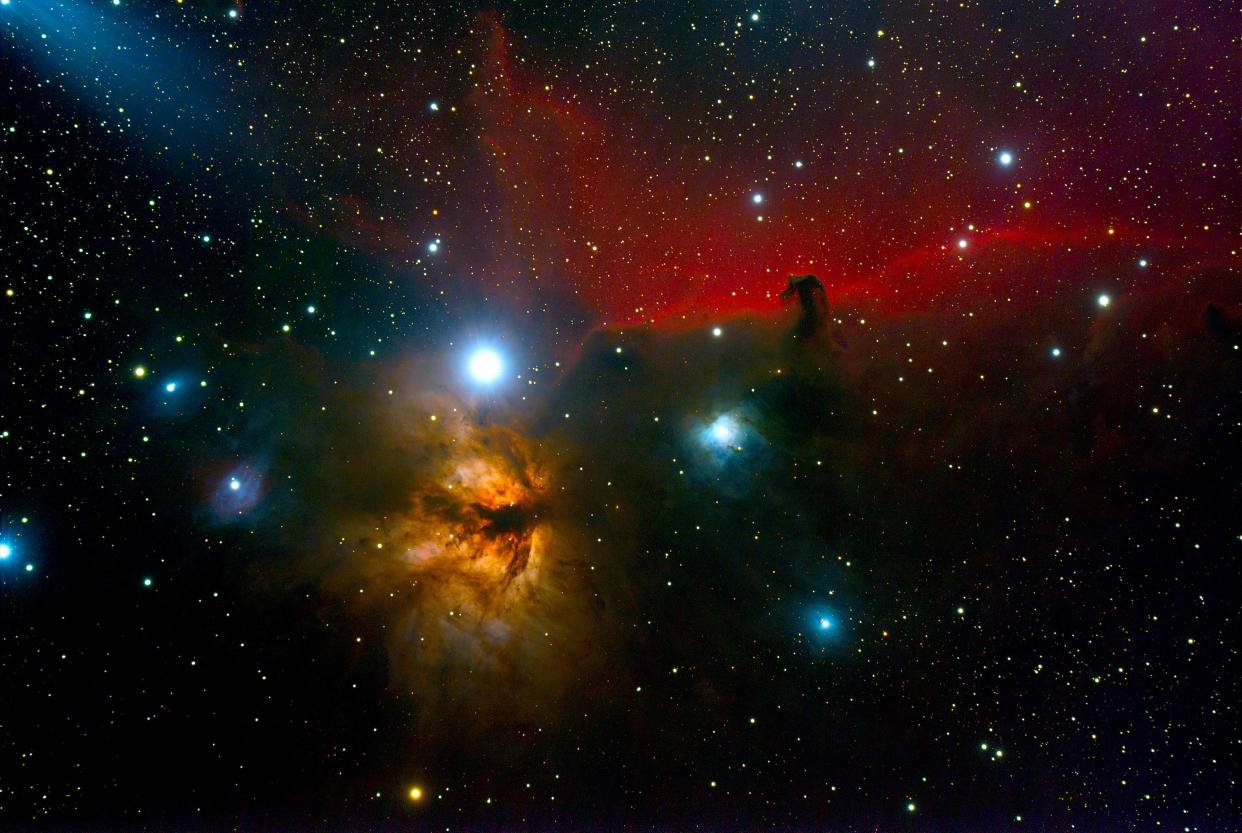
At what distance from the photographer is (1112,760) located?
15.1ft

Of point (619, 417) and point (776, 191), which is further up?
point (776, 191)

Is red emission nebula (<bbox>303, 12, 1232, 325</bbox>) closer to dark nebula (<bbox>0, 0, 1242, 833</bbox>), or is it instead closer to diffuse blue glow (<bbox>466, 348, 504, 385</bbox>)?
dark nebula (<bbox>0, 0, 1242, 833</bbox>)

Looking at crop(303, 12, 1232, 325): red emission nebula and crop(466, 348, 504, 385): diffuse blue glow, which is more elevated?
crop(303, 12, 1232, 325): red emission nebula

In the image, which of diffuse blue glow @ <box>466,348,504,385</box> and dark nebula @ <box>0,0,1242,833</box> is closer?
dark nebula @ <box>0,0,1242,833</box>

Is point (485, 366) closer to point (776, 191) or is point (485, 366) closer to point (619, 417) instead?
point (619, 417)

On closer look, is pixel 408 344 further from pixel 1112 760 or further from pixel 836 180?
pixel 1112 760

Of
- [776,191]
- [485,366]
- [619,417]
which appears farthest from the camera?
[619,417]

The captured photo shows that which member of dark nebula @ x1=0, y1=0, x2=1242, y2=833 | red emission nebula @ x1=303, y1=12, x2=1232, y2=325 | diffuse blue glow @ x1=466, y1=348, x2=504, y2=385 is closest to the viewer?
dark nebula @ x1=0, y1=0, x2=1242, y2=833

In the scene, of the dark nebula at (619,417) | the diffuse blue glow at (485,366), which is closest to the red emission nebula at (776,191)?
the dark nebula at (619,417)

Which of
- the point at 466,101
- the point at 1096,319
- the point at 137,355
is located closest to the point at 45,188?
the point at 137,355

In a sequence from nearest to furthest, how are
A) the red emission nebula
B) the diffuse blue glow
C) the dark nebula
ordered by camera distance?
the dark nebula → the red emission nebula → the diffuse blue glow


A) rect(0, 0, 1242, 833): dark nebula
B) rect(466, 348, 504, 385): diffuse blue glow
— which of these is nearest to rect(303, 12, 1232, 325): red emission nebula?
rect(0, 0, 1242, 833): dark nebula

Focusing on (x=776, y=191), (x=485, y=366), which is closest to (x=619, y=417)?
(x=485, y=366)

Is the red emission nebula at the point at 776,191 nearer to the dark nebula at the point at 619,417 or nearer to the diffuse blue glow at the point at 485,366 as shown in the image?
the dark nebula at the point at 619,417
